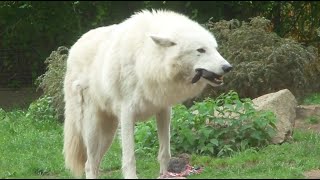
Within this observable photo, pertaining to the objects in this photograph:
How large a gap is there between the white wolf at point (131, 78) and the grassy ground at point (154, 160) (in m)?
0.38

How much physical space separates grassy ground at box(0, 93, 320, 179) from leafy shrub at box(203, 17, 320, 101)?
1978 mm

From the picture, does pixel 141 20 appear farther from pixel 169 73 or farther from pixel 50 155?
pixel 50 155

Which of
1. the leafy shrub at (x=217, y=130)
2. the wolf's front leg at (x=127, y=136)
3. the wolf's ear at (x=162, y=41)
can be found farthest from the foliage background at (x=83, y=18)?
the leafy shrub at (x=217, y=130)

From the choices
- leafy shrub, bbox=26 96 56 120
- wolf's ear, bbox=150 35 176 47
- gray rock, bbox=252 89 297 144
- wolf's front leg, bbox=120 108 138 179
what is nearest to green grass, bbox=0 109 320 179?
gray rock, bbox=252 89 297 144

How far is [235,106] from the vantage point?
28.8ft

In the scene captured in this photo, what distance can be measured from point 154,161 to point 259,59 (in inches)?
175

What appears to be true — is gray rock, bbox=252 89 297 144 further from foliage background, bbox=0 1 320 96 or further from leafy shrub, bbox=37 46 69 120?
leafy shrub, bbox=37 46 69 120

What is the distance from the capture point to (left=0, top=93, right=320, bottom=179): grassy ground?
22.9 feet

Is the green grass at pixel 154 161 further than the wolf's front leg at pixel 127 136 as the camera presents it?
Yes

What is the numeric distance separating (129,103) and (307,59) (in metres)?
6.95

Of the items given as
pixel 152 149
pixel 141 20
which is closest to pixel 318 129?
pixel 152 149

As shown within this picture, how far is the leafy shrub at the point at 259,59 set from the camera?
1167 centimetres

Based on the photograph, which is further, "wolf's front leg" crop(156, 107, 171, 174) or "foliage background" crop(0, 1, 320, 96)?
"foliage background" crop(0, 1, 320, 96)

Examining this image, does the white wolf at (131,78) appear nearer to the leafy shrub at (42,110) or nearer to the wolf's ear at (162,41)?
the wolf's ear at (162,41)
